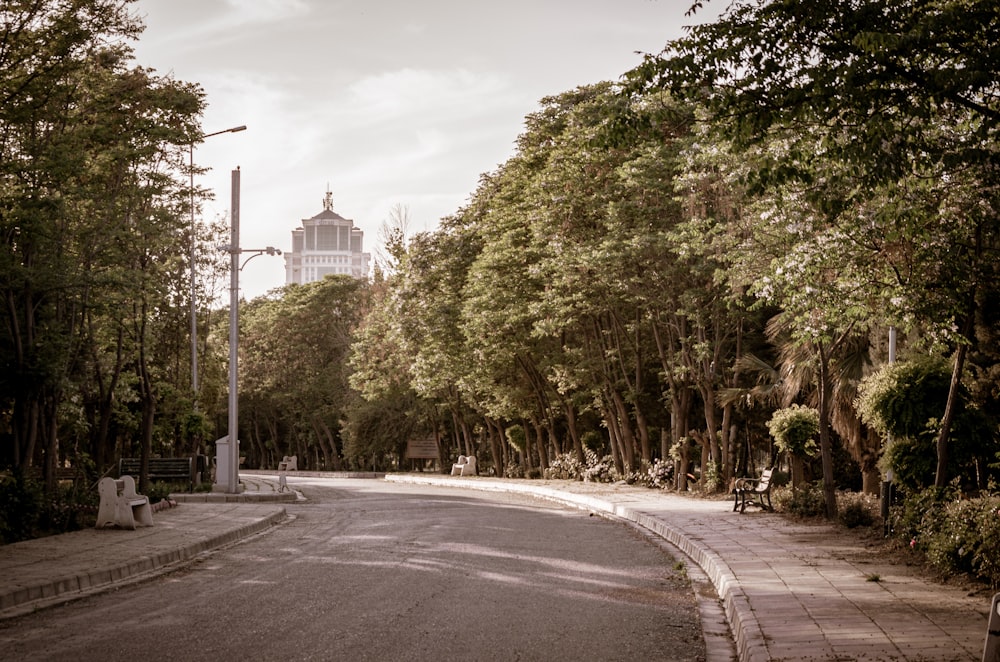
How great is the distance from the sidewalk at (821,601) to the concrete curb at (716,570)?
2 cm

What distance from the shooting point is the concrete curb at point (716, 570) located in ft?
28.1

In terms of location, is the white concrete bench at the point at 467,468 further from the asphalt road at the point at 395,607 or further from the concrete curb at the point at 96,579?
the concrete curb at the point at 96,579

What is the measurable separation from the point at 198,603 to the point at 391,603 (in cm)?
203

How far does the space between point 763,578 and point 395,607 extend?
4224 mm

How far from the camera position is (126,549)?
15.7m

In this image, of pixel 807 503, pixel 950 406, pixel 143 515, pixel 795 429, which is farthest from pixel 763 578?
pixel 143 515

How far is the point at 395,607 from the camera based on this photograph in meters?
10.5

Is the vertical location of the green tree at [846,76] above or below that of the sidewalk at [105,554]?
above

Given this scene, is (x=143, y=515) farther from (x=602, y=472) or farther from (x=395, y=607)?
(x=602, y=472)

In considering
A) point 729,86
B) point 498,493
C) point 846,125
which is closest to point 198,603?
point 729,86

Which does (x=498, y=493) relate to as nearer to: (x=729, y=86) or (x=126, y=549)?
(x=126, y=549)

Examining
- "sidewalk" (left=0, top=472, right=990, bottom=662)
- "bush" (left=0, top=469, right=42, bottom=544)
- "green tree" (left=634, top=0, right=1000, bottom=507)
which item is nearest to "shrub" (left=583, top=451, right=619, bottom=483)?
"sidewalk" (left=0, top=472, right=990, bottom=662)

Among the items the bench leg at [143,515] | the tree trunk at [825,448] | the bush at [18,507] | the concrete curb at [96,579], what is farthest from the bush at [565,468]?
the bush at [18,507]

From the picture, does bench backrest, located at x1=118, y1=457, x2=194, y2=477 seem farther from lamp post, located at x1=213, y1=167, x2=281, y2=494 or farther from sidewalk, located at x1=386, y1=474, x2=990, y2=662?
sidewalk, located at x1=386, y1=474, x2=990, y2=662
